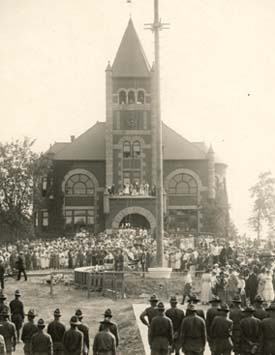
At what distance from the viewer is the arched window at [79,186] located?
2181 inches

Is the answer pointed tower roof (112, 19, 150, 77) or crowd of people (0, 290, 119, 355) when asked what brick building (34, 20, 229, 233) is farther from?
crowd of people (0, 290, 119, 355)

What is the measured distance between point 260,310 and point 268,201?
5391 centimetres

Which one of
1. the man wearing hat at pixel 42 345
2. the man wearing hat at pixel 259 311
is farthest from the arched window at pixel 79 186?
the man wearing hat at pixel 42 345

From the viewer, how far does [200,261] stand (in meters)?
30.6

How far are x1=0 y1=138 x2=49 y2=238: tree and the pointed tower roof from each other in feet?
34.9

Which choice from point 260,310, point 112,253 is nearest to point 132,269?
point 112,253

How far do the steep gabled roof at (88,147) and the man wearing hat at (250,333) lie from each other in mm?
43657

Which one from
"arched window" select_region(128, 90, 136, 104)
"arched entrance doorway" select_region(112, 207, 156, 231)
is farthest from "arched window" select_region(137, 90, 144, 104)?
"arched entrance doorway" select_region(112, 207, 156, 231)

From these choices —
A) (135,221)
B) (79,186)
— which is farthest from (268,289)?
(79,186)

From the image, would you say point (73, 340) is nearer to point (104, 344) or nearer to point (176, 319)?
point (104, 344)

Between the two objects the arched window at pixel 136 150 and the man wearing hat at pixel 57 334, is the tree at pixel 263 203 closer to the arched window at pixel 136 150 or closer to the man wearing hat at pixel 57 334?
the arched window at pixel 136 150

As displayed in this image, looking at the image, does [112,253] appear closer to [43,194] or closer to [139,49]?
[43,194]

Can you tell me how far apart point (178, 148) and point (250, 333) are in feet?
148

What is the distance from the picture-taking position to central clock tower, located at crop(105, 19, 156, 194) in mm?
54469
